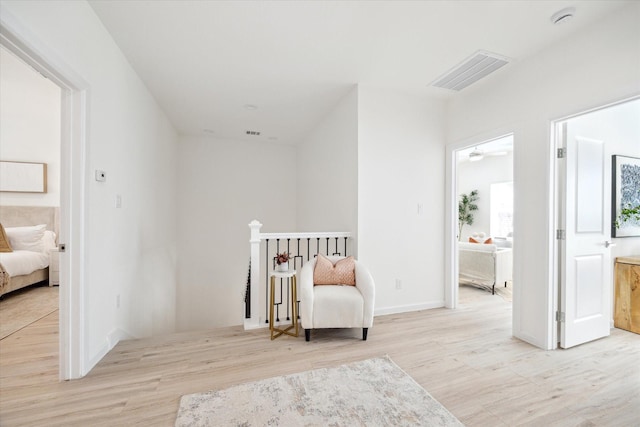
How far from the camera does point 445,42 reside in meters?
2.52

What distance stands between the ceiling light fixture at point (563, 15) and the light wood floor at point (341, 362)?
2.78 m

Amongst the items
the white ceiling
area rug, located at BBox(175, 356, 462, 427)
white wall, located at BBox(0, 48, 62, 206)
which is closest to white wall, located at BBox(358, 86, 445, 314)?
the white ceiling

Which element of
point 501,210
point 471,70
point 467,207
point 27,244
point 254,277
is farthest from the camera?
point 467,207

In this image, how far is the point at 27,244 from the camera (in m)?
4.11

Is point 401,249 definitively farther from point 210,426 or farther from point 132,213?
point 132,213

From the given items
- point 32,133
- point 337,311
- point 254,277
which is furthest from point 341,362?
point 32,133

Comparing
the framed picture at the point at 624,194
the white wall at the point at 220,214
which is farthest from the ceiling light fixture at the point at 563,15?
the white wall at the point at 220,214

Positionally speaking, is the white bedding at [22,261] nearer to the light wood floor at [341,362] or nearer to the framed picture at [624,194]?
the light wood floor at [341,362]

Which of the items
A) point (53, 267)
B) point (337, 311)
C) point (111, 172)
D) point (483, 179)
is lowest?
point (337, 311)

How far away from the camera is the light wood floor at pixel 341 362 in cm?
170

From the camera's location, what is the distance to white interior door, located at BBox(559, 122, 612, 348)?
257 cm

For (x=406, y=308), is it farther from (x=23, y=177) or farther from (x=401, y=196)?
(x=23, y=177)

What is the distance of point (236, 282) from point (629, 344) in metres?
5.64

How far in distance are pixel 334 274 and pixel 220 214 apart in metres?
3.59
